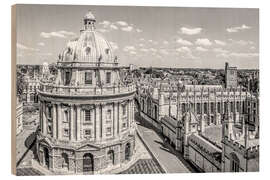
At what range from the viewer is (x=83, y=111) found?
62.0ft

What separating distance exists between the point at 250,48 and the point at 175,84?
5.78m

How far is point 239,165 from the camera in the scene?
16.7 meters

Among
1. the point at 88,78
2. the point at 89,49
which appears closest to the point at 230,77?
the point at 88,78

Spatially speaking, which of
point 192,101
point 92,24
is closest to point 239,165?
point 192,101

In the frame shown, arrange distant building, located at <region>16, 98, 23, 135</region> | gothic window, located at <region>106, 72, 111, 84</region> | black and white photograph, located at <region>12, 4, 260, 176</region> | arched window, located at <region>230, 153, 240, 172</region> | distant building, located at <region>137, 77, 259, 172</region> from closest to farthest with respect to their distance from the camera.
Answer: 1. arched window, located at <region>230, 153, 240, 172</region>
2. distant building, located at <region>137, 77, 259, 172</region>
3. black and white photograph, located at <region>12, 4, 260, 176</region>
4. distant building, located at <region>16, 98, 23, 135</region>
5. gothic window, located at <region>106, 72, 111, 84</region>

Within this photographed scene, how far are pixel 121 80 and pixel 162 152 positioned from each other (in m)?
5.72

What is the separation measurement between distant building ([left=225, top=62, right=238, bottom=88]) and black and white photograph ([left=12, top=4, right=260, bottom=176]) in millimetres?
64

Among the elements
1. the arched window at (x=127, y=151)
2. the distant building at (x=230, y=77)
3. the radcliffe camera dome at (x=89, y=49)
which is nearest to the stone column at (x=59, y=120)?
the radcliffe camera dome at (x=89, y=49)

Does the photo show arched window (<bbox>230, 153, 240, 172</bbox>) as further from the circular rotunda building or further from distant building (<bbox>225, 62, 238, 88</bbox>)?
Answer: the circular rotunda building

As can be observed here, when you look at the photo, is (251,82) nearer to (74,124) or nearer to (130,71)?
(130,71)

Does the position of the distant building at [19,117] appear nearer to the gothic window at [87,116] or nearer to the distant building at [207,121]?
the gothic window at [87,116]

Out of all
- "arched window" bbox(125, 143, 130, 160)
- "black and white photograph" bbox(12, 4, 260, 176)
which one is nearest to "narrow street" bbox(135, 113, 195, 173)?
"black and white photograph" bbox(12, 4, 260, 176)

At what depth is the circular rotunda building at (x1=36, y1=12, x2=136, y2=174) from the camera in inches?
734

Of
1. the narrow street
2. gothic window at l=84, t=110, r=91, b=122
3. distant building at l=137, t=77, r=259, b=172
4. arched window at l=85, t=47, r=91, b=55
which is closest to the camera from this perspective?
distant building at l=137, t=77, r=259, b=172
